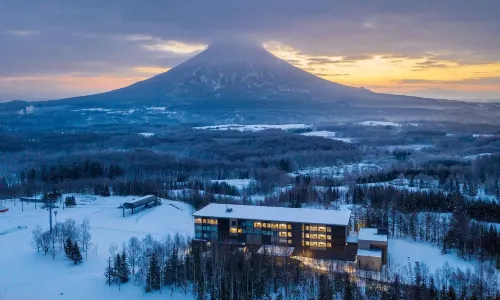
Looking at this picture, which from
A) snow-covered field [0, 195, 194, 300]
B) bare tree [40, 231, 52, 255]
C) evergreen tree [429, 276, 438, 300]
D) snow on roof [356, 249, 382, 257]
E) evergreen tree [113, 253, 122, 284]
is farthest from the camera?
bare tree [40, 231, 52, 255]

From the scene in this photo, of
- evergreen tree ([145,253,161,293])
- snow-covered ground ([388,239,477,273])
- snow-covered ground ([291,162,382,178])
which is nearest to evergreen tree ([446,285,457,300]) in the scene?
snow-covered ground ([388,239,477,273])

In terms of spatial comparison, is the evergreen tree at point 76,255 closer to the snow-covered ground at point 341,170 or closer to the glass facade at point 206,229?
the glass facade at point 206,229

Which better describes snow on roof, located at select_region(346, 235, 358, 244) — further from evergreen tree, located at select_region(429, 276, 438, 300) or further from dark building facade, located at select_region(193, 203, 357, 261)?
evergreen tree, located at select_region(429, 276, 438, 300)

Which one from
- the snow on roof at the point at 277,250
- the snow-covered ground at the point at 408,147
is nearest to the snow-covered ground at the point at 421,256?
the snow on roof at the point at 277,250

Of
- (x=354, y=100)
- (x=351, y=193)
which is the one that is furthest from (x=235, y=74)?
(x=351, y=193)

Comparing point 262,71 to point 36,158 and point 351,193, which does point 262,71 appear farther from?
point 351,193

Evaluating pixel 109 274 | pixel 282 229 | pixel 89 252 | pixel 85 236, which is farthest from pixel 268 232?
pixel 85 236

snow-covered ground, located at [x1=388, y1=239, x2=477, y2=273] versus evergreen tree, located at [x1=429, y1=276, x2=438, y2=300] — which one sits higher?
evergreen tree, located at [x1=429, y1=276, x2=438, y2=300]
